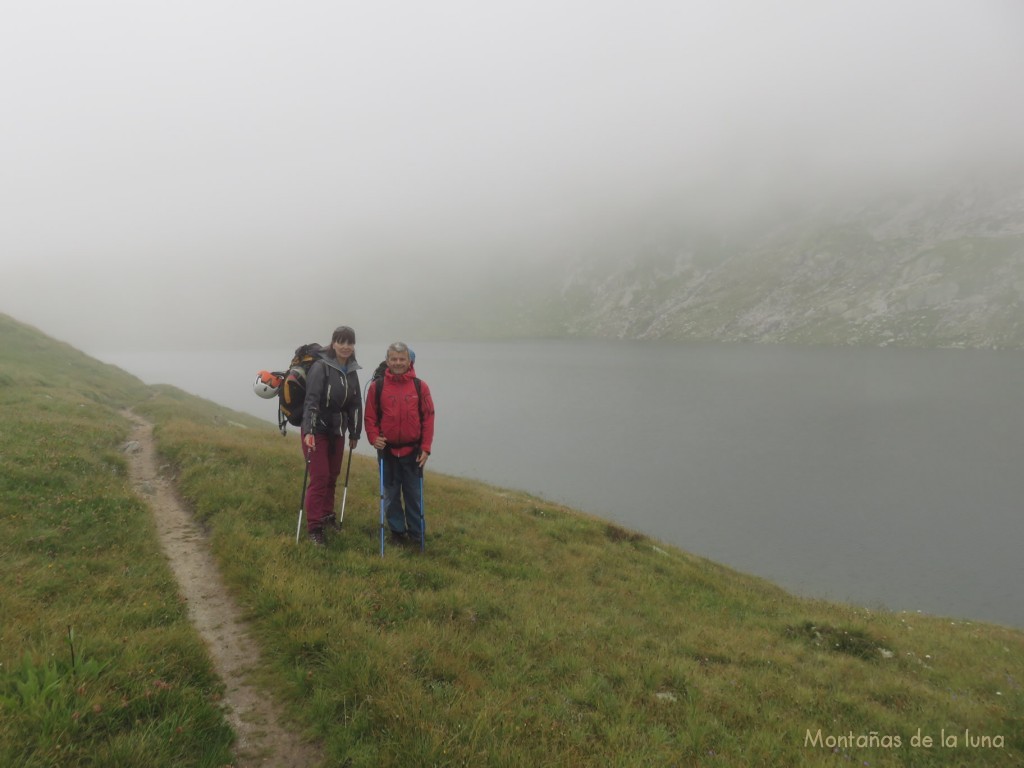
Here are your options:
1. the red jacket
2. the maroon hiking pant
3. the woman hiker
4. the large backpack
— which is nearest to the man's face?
the red jacket

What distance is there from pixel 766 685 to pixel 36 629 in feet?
34.5

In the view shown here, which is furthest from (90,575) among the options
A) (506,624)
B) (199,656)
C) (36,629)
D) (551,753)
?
(551,753)

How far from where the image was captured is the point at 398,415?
1085cm

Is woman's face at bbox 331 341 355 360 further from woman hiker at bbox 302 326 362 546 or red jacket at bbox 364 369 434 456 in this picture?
red jacket at bbox 364 369 434 456

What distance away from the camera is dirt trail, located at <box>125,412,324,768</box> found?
17.6ft

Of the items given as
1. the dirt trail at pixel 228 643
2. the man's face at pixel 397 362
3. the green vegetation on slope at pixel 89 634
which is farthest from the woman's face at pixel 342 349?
the green vegetation on slope at pixel 89 634

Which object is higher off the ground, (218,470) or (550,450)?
(218,470)

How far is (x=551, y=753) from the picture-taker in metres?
5.59

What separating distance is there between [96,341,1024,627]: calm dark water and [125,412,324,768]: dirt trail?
105 feet

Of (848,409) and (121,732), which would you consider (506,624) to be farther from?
(848,409)

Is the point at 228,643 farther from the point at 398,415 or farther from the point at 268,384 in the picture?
the point at 268,384

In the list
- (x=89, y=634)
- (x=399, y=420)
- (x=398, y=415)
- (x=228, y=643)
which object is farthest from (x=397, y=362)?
(x=89, y=634)

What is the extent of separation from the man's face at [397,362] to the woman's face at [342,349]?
97 cm

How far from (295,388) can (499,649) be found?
6685 mm
